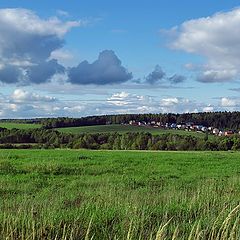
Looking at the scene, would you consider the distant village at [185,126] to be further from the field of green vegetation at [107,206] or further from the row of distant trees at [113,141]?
the field of green vegetation at [107,206]

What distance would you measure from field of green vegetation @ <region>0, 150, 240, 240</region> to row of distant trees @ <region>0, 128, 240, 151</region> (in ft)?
139

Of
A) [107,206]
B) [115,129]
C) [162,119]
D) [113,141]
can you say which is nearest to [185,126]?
[162,119]

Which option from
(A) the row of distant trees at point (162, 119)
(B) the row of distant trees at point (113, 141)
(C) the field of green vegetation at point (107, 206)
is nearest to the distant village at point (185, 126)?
(A) the row of distant trees at point (162, 119)

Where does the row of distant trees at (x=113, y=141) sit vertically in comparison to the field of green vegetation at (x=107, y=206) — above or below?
below

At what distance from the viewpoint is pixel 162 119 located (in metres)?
100

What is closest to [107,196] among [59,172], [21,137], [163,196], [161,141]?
[163,196]

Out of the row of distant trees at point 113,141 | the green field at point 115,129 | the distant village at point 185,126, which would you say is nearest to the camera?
the row of distant trees at point 113,141

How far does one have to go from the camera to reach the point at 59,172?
23.0 meters

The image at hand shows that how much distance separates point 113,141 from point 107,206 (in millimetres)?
61710

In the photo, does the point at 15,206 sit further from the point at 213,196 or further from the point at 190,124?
the point at 190,124

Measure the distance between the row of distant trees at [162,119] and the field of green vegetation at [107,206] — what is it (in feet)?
228

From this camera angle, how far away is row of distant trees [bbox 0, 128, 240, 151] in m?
67.2

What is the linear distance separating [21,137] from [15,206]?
64.6 m

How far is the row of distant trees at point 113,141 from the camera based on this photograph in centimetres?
6719
